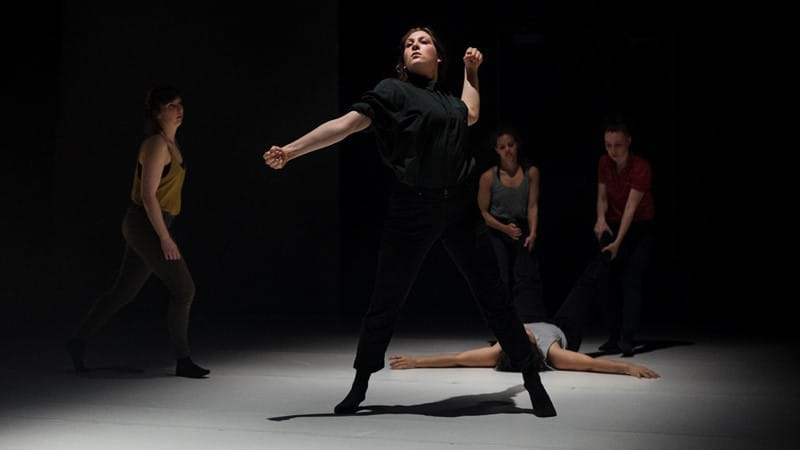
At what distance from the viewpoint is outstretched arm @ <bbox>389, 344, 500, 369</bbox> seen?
551 centimetres

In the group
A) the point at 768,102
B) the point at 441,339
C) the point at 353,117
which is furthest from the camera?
the point at 768,102

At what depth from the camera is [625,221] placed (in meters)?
6.06

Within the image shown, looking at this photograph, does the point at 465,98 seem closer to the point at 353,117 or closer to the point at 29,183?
the point at 353,117

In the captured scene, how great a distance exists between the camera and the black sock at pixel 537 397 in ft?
13.9

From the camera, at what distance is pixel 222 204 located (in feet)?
28.3

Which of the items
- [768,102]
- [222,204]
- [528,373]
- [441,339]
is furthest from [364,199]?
[528,373]

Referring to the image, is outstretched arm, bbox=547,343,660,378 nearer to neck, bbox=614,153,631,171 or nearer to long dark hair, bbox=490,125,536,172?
neck, bbox=614,153,631,171

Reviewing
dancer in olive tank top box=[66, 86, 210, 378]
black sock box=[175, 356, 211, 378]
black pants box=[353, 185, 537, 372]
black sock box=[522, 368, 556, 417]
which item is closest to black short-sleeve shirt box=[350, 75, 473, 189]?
black pants box=[353, 185, 537, 372]

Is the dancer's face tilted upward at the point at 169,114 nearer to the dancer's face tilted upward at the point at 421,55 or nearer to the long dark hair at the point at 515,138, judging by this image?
the dancer's face tilted upward at the point at 421,55

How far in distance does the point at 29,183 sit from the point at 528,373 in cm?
566

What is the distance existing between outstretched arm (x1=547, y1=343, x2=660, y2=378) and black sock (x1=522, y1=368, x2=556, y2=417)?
1070 mm

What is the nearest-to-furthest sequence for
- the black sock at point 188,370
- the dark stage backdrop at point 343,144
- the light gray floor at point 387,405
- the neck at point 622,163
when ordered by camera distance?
the light gray floor at point 387,405, the black sock at point 188,370, the neck at point 622,163, the dark stage backdrop at point 343,144

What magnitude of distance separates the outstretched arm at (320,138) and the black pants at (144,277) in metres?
1.59

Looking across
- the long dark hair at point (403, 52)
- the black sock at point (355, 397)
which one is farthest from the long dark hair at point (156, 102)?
the black sock at point (355, 397)
